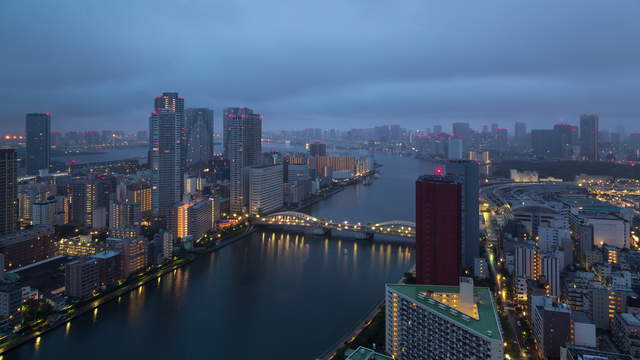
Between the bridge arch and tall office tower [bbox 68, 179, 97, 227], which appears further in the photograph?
tall office tower [bbox 68, 179, 97, 227]

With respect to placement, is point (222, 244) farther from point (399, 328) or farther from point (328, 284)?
point (399, 328)

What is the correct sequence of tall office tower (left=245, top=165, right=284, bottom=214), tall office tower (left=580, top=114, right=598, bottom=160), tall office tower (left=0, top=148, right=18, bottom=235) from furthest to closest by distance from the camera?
tall office tower (left=580, top=114, right=598, bottom=160), tall office tower (left=245, top=165, right=284, bottom=214), tall office tower (left=0, top=148, right=18, bottom=235)

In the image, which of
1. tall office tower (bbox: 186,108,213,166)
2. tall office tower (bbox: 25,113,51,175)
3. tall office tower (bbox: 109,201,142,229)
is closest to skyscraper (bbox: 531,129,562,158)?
tall office tower (bbox: 186,108,213,166)

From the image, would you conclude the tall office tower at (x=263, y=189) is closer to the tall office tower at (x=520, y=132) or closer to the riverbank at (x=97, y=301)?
the riverbank at (x=97, y=301)

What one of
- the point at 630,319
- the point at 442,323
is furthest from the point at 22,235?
the point at 630,319

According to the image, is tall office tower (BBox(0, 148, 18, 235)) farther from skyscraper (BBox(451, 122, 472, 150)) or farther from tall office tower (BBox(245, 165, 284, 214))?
skyscraper (BBox(451, 122, 472, 150))

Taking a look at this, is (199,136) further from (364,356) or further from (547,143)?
(547,143)

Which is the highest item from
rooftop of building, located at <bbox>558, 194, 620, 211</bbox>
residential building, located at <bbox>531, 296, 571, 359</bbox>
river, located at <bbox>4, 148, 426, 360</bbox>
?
rooftop of building, located at <bbox>558, 194, 620, 211</bbox>

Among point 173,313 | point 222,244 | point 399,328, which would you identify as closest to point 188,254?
point 222,244
